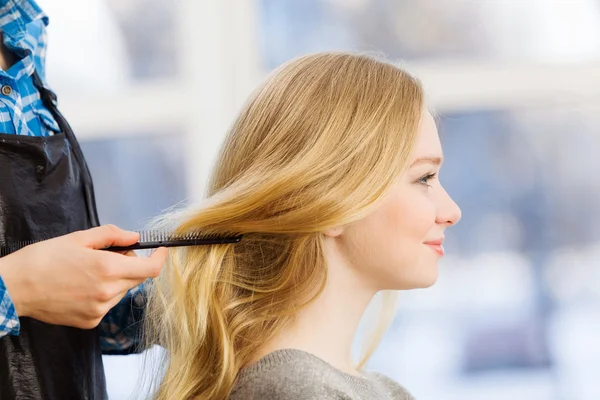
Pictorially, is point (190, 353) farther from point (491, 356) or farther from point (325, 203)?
point (491, 356)

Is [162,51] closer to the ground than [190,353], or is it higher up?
higher up

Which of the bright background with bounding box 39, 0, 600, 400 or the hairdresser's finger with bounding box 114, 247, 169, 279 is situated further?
the bright background with bounding box 39, 0, 600, 400

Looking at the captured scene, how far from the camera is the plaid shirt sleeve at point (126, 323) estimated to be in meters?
1.22

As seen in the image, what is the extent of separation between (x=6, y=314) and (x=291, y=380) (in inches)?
13.4

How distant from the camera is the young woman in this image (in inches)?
41.8

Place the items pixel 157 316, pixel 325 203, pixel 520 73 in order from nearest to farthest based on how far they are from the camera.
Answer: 1. pixel 325 203
2. pixel 157 316
3. pixel 520 73

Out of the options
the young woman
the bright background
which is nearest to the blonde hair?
the young woman

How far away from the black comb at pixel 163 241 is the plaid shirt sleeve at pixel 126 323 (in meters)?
0.17

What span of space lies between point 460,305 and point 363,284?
1.01 m

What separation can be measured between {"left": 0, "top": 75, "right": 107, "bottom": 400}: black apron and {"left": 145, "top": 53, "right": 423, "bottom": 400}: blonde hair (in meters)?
0.11

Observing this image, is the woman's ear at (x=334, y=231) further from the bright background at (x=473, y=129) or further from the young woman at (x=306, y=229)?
the bright background at (x=473, y=129)

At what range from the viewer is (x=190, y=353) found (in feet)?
3.63

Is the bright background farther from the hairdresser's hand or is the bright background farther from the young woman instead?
the hairdresser's hand

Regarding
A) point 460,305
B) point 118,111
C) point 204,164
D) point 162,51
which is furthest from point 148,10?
point 460,305
